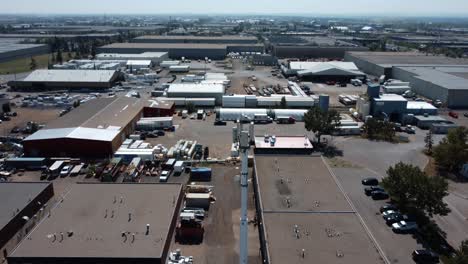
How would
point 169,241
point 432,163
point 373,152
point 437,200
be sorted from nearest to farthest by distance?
point 169,241 → point 437,200 → point 432,163 → point 373,152

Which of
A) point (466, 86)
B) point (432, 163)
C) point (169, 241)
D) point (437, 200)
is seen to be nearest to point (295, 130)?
point (432, 163)

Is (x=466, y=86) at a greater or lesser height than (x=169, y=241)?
greater

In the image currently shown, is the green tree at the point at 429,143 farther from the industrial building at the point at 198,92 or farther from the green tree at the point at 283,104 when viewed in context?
the industrial building at the point at 198,92

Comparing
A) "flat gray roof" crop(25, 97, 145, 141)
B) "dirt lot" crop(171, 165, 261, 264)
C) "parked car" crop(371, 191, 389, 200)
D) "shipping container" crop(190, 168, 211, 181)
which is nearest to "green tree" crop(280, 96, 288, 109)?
"flat gray roof" crop(25, 97, 145, 141)

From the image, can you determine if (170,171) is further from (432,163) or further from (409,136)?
(409,136)

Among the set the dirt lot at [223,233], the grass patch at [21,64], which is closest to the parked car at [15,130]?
the dirt lot at [223,233]

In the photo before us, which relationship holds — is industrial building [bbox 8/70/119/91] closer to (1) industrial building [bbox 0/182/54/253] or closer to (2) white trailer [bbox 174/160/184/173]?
(2) white trailer [bbox 174/160/184/173]
